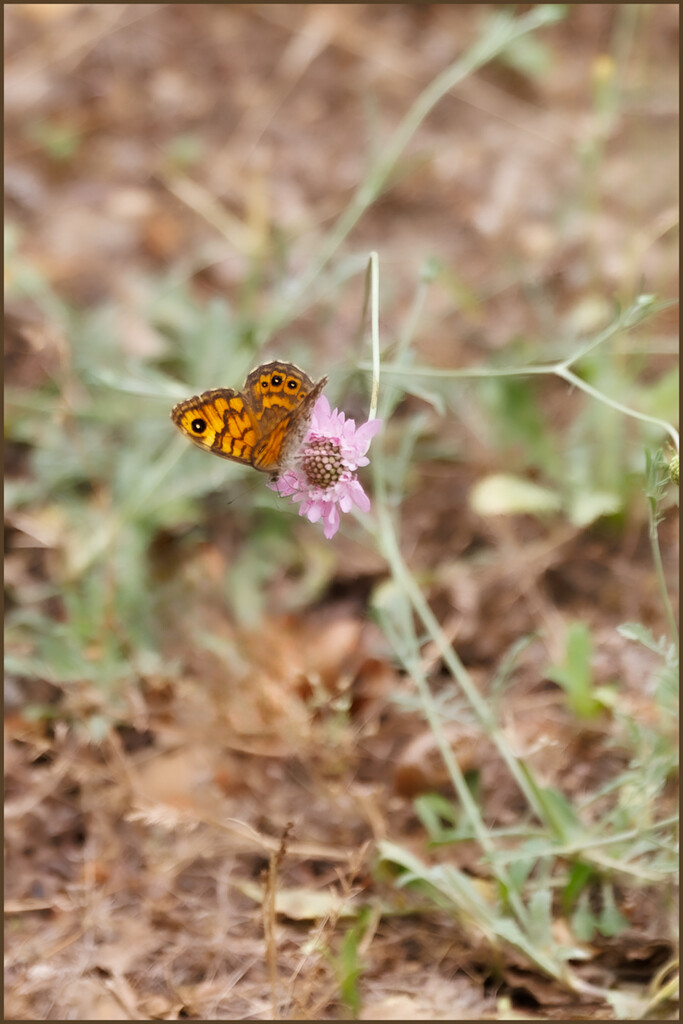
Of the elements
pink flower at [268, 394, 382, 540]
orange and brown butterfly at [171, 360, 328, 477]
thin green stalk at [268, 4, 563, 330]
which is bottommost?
pink flower at [268, 394, 382, 540]

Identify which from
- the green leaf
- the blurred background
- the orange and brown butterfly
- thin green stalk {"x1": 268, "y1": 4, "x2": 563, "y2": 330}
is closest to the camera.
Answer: the orange and brown butterfly

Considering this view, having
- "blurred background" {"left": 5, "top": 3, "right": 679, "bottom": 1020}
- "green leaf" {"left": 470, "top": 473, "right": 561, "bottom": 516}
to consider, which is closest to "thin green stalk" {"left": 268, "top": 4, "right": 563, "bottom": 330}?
"blurred background" {"left": 5, "top": 3, "right": 679, "bottom": 1020}

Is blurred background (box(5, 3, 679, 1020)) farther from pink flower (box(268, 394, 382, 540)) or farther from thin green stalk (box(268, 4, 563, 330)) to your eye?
pink flower (box(268, 394, 382, 540))

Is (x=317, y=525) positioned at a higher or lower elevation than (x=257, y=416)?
higher

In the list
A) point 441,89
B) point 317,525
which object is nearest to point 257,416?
point 317,525

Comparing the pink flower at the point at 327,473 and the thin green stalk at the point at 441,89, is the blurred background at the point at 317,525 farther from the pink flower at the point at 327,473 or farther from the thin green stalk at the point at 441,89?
the pink flower at the point at 327,473

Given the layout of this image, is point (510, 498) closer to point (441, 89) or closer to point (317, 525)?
point (317, 525)

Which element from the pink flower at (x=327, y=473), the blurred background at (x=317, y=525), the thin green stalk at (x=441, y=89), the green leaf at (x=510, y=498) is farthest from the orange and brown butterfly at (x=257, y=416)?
the green leaf at (x=510, y=498)
